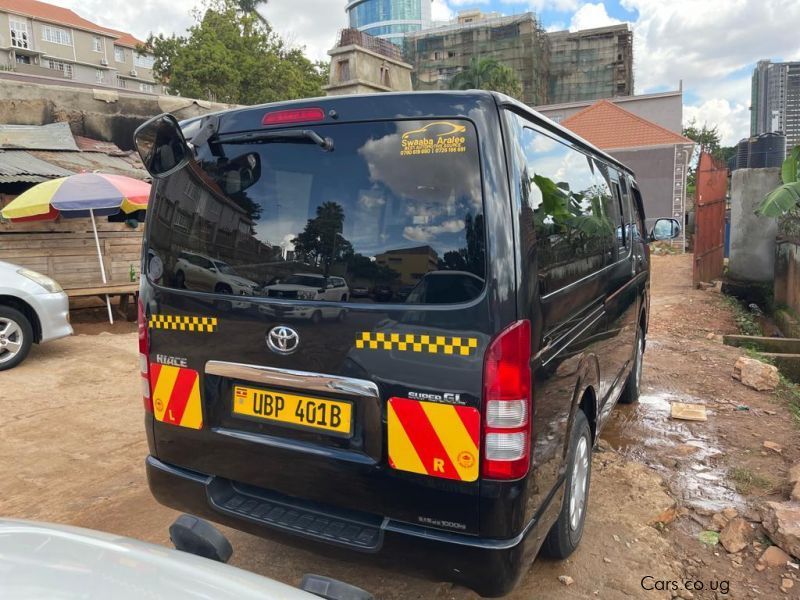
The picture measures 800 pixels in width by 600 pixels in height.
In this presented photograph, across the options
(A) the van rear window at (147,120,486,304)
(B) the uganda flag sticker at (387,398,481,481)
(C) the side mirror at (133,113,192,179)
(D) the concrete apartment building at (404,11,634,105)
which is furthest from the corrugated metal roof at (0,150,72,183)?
(D) the concrete apartment building at (404,11,634,105)

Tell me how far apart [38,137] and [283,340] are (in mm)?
11959

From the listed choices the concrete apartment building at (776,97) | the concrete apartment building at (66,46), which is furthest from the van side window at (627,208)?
the concrete apartment building at (66,46)

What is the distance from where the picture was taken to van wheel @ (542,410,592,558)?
8.91 feet

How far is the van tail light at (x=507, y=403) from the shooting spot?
1987mm

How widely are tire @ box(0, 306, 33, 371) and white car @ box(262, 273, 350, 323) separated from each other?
5514 mm

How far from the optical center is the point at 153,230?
2.66 m

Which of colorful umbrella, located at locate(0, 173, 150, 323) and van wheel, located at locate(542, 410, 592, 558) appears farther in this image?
colorful umbrella, located at locate(0, 173, 150, 323)

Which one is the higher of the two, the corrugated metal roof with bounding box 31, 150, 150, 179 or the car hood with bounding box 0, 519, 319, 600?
the corrugated metal roof with bounding box 31, 150, 150, 179

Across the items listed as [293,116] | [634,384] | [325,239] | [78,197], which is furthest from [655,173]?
[325,239]

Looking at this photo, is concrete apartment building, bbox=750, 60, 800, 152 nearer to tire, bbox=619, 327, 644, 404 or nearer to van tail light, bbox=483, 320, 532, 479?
tire, bbox=619, 327, 644, 404

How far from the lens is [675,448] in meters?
4.36

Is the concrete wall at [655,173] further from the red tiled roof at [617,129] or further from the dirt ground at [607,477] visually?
the dirt ground at [607,477]

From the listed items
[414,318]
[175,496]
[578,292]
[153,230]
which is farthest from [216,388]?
[578,292]

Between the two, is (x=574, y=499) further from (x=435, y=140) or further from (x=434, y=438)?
(x=435, y=140)
